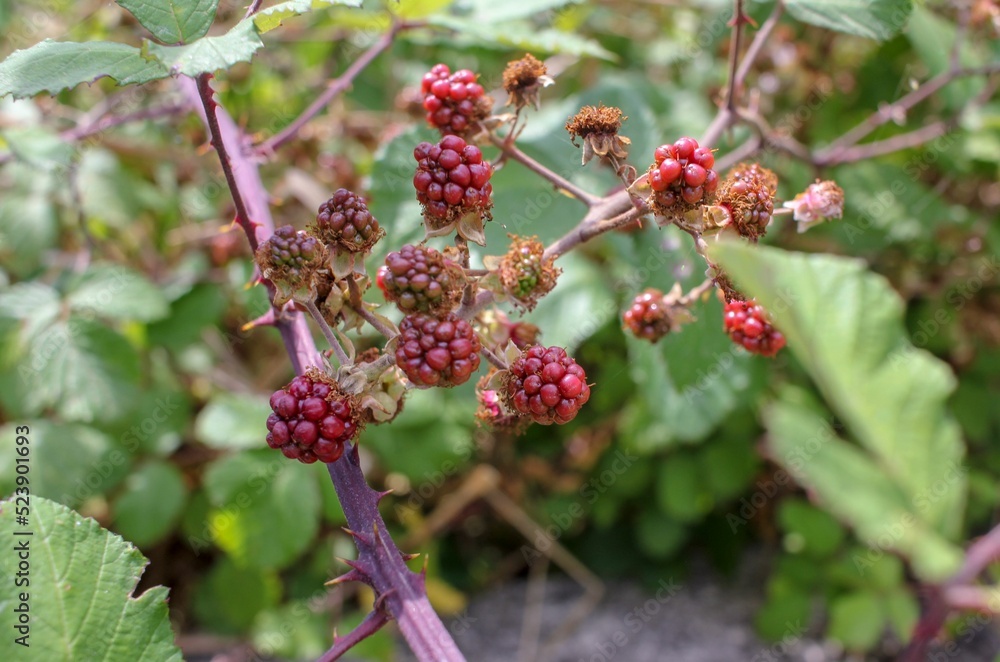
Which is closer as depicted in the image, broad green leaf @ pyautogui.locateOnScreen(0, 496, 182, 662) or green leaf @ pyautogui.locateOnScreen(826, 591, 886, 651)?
broad green leaf @ pyautogui.locateOnScreen(0, 496, 182, 662)

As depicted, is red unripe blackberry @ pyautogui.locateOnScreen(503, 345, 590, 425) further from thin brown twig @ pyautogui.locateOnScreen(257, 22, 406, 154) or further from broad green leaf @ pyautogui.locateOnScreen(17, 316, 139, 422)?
broad green leaf @ pyautogui.locateOnScreen(17, 316, 139, 422)

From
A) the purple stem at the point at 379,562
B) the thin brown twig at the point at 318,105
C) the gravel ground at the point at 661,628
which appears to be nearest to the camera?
the purple stem at the point at 379,562

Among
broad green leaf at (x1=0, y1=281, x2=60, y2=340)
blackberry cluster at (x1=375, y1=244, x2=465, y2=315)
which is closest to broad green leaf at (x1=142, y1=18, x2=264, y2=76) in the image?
blackberry cluster at (x1=375, y1=244, x2=465, y2=315)

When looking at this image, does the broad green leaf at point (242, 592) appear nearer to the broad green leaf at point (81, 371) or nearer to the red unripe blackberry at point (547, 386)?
the broad green leaf at point (81, 371)

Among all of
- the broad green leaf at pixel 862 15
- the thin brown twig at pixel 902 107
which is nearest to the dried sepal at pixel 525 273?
the broad green leaf at pixel 862 15

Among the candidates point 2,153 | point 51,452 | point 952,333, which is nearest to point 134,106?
point 2,153

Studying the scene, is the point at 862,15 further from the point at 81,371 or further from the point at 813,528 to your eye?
the point at 81,371

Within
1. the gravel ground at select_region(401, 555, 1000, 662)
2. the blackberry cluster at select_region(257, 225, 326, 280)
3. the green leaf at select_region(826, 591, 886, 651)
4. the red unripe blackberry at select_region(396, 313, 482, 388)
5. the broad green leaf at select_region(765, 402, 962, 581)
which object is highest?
the blackberry cluster at select_region(257, 225, 326, 280)
